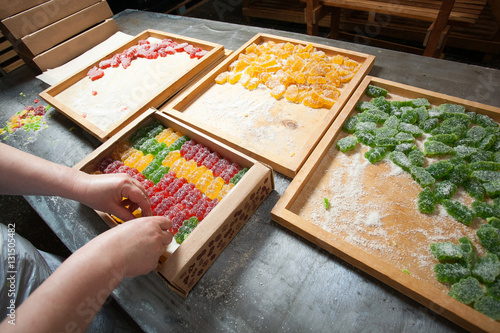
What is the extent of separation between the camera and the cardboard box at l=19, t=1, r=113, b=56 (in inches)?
95.2

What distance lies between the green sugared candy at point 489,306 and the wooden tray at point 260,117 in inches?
33.1

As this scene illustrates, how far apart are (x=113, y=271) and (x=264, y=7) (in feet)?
16.4

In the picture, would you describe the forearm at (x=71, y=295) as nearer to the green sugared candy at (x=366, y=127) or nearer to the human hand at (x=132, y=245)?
the human hand at (x=132, y=245)

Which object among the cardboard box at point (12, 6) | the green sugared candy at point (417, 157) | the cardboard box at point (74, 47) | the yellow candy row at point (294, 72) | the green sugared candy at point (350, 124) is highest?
the cardboard box at point (12, 6)

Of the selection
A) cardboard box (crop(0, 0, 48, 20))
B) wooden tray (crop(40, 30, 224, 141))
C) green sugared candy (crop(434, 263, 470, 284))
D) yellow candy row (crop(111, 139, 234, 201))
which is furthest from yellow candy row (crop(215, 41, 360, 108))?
cardboard box (crop(0, 0, 48, 20))

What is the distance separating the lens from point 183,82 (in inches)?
79.8

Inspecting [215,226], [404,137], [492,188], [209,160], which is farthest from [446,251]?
[209,160]

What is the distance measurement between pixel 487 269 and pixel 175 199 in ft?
4.34

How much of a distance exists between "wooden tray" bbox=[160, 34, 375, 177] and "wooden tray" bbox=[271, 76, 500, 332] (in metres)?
0.11

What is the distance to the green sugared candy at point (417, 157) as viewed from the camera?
4.24 ft

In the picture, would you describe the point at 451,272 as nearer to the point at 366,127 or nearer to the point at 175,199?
the point at 366,127

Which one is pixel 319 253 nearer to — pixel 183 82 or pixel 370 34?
pixel 183 82

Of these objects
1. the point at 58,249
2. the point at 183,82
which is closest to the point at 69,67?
the point at 183,82

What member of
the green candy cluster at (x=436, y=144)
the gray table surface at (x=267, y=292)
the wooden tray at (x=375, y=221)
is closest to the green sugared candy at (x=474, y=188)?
the green candy cluster at (x=436, y=144)
